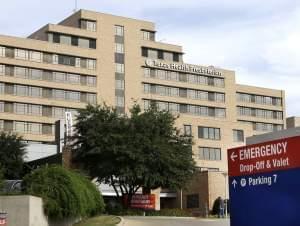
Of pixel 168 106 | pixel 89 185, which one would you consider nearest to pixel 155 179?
pixel 89 185

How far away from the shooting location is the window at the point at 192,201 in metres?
66.9

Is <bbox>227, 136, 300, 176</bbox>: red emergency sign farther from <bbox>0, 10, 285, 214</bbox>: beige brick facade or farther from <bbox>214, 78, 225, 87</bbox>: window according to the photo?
<bbox>214, 78, 225, 87</bbox>: window

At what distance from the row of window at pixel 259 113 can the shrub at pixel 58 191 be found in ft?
353

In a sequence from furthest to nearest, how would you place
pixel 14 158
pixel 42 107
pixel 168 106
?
pixel 168 106 < pixel 42 107 < pixel 14 158

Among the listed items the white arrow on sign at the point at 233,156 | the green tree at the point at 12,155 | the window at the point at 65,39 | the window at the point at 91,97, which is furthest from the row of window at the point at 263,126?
the white arrow on sign at the point at 233,156

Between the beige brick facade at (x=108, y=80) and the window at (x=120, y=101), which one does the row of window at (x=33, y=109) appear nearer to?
the beige brick facade at (x=108, y=80)

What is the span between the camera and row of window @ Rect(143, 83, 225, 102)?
120 metres

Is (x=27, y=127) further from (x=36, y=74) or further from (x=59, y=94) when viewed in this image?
(x=36, y=74)

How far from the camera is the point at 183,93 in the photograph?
4882 inches

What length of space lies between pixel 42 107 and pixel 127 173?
62575 millimetres

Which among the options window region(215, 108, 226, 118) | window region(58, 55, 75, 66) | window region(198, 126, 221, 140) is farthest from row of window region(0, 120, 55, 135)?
window region(215, 108, 226, 118)

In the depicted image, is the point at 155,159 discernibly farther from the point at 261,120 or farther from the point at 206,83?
the point at 261,120

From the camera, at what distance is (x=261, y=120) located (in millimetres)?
141250

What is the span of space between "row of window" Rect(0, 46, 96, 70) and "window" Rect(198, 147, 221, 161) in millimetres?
26773
